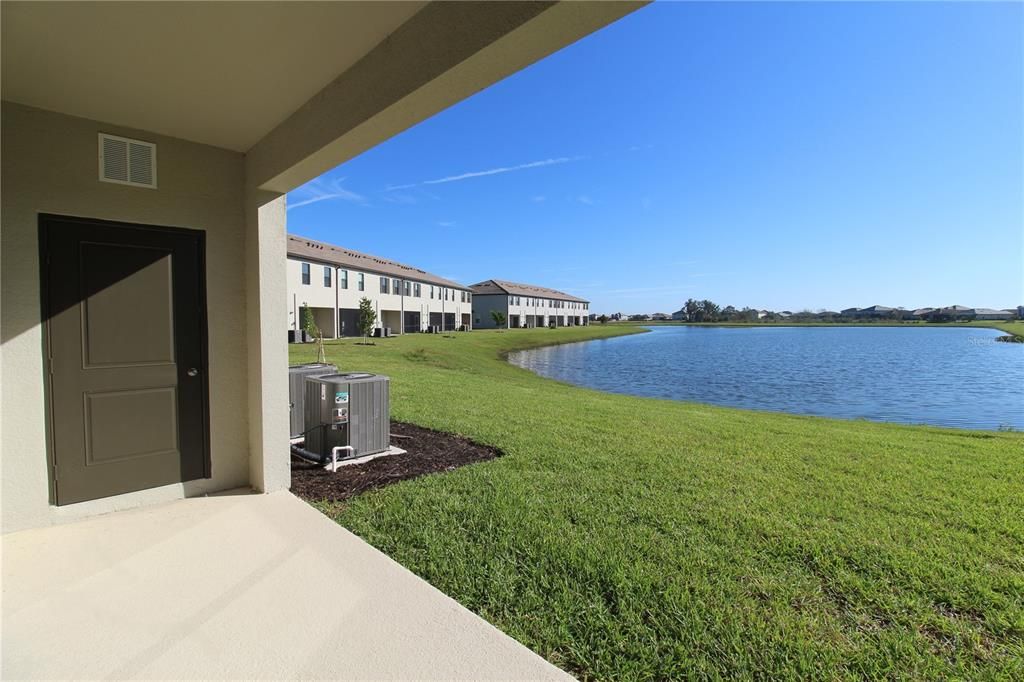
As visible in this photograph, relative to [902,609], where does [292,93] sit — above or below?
above

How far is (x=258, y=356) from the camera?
414 cm

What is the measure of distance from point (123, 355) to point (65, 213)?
1127 mm

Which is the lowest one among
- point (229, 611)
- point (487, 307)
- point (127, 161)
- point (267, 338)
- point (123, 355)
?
point (229, 611)

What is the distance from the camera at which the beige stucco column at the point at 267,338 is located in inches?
162

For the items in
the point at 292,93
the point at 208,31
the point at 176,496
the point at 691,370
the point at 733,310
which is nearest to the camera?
the point at 208,31

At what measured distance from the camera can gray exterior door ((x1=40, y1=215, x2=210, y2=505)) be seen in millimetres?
Result: 3467

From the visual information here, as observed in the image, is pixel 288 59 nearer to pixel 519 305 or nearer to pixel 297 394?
pixel 297 394

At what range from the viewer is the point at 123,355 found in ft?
12.2

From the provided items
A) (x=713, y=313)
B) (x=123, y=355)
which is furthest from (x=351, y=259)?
(x=713, y=313)

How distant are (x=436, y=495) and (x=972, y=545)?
4007 mm

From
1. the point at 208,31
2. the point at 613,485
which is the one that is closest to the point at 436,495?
the point at 613,485

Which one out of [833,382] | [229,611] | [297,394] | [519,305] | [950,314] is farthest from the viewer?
[950,314]

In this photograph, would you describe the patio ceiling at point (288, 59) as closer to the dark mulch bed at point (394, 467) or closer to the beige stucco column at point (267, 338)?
the beige stucco column at point (267, 338)

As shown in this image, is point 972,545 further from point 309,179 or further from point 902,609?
point 309,179
